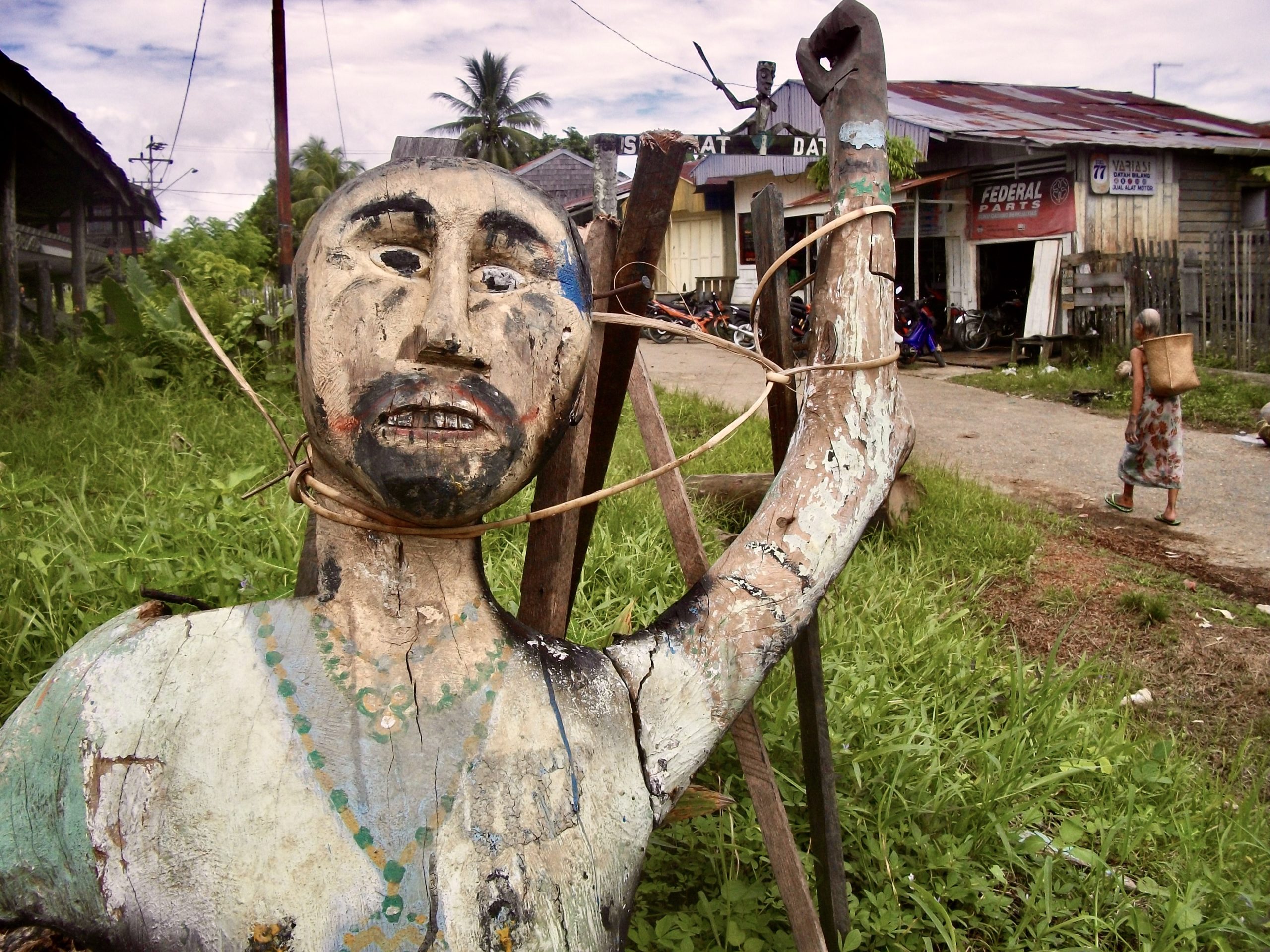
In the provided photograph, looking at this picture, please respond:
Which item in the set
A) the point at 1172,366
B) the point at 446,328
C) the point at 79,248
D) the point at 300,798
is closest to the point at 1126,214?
the point at 1172,366

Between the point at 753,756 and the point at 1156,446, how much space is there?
4.94 metres

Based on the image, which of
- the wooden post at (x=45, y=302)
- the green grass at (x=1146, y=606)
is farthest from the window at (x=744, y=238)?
the green grass at (x=1146, y=606)

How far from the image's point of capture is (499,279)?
4.46 feet

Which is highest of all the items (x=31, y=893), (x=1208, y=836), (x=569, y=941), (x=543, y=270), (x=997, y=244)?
(x=997, y=244)

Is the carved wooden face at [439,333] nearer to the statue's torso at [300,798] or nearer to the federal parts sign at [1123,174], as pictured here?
the statue's torso at [300,798]

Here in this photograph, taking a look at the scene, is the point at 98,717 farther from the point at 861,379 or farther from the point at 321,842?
the point at 861,379

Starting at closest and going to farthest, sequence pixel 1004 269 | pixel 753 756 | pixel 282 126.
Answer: pixel 753 756
pixel 282 126
pixel 1004 269

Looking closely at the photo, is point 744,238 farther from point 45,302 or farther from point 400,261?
point 400,261

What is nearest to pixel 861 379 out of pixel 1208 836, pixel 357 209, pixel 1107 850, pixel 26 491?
pixel 357 209

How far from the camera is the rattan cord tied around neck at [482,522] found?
132 centimetres

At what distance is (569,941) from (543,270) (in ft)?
2.87

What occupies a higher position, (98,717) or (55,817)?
(98,717)

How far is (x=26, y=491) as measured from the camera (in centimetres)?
389

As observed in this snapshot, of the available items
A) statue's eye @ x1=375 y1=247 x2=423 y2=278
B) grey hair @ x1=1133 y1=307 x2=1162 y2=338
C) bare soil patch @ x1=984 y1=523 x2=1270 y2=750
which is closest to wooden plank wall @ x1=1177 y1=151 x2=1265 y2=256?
grey hair @ x1=1133 y1=307 x2=1162 y2=338
